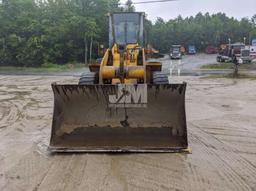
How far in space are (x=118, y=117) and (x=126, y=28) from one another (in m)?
3.88

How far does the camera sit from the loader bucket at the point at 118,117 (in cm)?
554

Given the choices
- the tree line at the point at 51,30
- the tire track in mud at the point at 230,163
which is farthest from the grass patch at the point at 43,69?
the tire track in mud at the point at 230,163

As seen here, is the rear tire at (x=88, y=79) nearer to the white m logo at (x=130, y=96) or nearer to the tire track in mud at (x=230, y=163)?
the white m logo at (x=130, y=96)

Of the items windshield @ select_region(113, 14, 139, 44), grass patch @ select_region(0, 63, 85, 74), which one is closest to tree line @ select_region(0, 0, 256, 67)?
grass patch @ select_region(0, 63, 85, 74)

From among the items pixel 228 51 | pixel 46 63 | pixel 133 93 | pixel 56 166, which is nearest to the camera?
pixel 56 166

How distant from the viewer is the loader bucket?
18.2 feet

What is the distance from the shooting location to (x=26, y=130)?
7.06 meters

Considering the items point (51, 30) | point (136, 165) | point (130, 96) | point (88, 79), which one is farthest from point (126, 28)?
point (51, 30)

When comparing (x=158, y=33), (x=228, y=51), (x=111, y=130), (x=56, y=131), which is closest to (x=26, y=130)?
(x=56, y=131)

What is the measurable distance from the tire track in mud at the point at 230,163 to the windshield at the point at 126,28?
3495 millimetres

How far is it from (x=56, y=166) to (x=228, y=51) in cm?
3847

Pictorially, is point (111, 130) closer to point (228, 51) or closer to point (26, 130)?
point (26, 130)

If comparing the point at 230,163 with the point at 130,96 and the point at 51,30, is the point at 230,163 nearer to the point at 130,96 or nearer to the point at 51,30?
the point at 130,96

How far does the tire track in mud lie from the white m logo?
1.18 m
